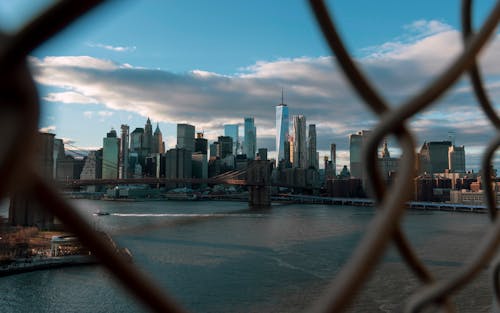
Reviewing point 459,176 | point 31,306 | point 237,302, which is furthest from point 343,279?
point 459,176

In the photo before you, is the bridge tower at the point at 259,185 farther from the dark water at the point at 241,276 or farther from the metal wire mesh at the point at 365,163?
the metal wire mesh at the point at 365,163

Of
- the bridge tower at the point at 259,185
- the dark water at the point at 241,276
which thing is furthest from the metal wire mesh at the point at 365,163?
the bridge tower at the point at 259,185

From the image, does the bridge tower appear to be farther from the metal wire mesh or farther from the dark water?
the metal wire mesh

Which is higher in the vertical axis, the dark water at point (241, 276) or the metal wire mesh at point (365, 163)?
the metal wire mesh at point (365, 163)

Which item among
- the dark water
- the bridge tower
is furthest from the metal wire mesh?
the bridge tower

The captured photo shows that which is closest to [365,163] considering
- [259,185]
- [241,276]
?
[241,276]

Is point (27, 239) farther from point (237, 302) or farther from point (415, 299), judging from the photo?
point (415, 299)

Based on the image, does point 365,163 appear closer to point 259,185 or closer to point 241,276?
point 241,276
